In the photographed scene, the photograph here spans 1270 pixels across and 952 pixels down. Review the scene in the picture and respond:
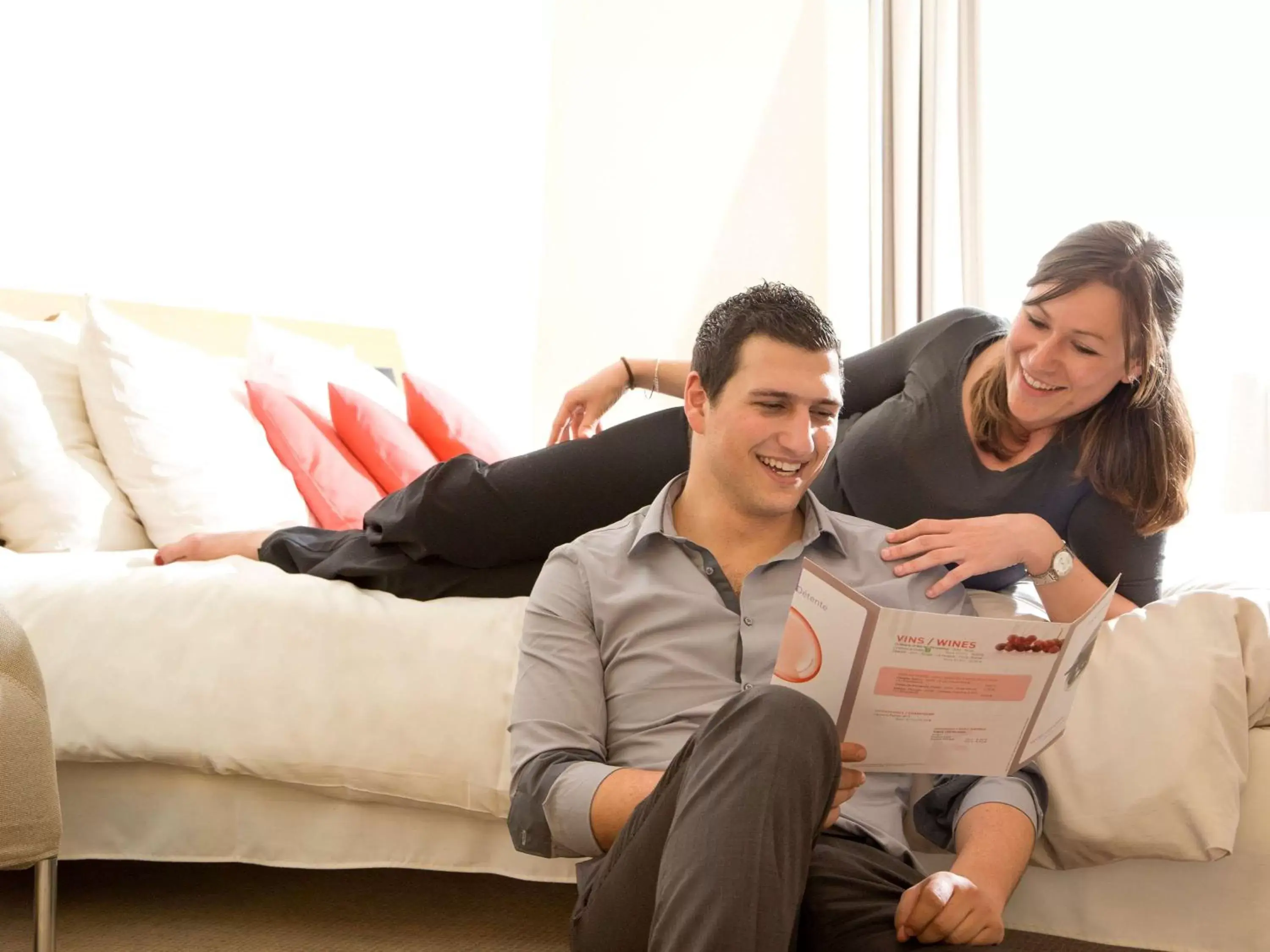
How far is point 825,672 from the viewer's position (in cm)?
106

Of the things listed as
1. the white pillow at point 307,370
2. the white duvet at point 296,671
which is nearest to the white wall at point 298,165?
the white pillow at point 307,370

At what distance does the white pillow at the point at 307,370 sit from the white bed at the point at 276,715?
935 millimetres

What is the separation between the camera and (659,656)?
1.34m

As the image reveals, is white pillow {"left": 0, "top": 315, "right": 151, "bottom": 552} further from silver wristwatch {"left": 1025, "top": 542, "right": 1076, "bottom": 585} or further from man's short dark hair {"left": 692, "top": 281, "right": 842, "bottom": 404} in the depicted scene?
silver wristwatch {"left": 1025, "top": 542, "right": 1076, "bottom": 585}

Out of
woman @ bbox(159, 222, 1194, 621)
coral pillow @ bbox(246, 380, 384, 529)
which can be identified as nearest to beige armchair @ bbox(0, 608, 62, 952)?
woman @ bbox(159, 222, 1194, 621)

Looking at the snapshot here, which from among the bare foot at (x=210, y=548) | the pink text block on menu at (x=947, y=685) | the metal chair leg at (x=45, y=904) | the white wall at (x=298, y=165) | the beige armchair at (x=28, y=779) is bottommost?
the metal chair leg at (x=45, y=904)

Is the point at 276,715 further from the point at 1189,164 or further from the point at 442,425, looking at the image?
the point at 1189,164

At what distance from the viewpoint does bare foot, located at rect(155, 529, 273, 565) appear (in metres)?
1.90

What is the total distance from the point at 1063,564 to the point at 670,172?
131 inches

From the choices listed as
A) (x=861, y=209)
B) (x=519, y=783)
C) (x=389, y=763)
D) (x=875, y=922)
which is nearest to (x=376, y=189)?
(x=861, y=209)

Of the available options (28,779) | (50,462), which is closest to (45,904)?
(28,779)

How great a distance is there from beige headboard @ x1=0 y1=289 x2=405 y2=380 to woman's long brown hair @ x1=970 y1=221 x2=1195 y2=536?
2036 millimetres

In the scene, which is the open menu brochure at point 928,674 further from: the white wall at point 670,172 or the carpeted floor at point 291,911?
the white wall at point 670,172

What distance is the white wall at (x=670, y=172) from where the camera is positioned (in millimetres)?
4379
